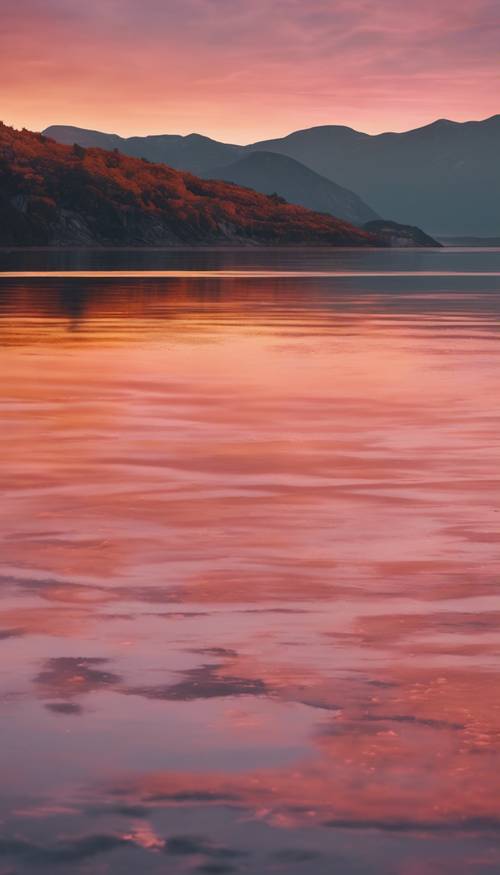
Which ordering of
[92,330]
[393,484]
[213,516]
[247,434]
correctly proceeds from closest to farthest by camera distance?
[213,516] → [393,484] → [247,434] → [92,330]

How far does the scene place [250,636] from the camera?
959 centimetres

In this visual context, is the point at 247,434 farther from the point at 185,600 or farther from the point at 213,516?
the point at 185,600

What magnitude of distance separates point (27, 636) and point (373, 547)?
11.9 ft

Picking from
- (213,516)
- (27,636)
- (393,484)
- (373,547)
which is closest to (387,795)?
(27,636)

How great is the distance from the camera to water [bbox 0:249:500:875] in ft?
21.4

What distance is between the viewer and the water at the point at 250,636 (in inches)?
257

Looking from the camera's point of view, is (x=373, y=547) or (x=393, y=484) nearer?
(x=373, y=547)

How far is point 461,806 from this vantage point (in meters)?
6.72

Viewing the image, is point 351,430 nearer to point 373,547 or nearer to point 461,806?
point 373,547

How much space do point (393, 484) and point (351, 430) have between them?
185 inches

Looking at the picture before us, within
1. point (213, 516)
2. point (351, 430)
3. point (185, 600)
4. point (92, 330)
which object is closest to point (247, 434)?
point (351, 430)

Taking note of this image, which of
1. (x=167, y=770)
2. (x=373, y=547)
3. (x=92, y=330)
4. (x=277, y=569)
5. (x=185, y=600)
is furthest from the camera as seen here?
(x=92, y=330)

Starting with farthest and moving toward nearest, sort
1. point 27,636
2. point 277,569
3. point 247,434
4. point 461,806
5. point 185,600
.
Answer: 1. point 247,434
2. point 277,569
3. point 185,600
4. point 27,636
5. point 461,806

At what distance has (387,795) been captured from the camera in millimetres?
6848
